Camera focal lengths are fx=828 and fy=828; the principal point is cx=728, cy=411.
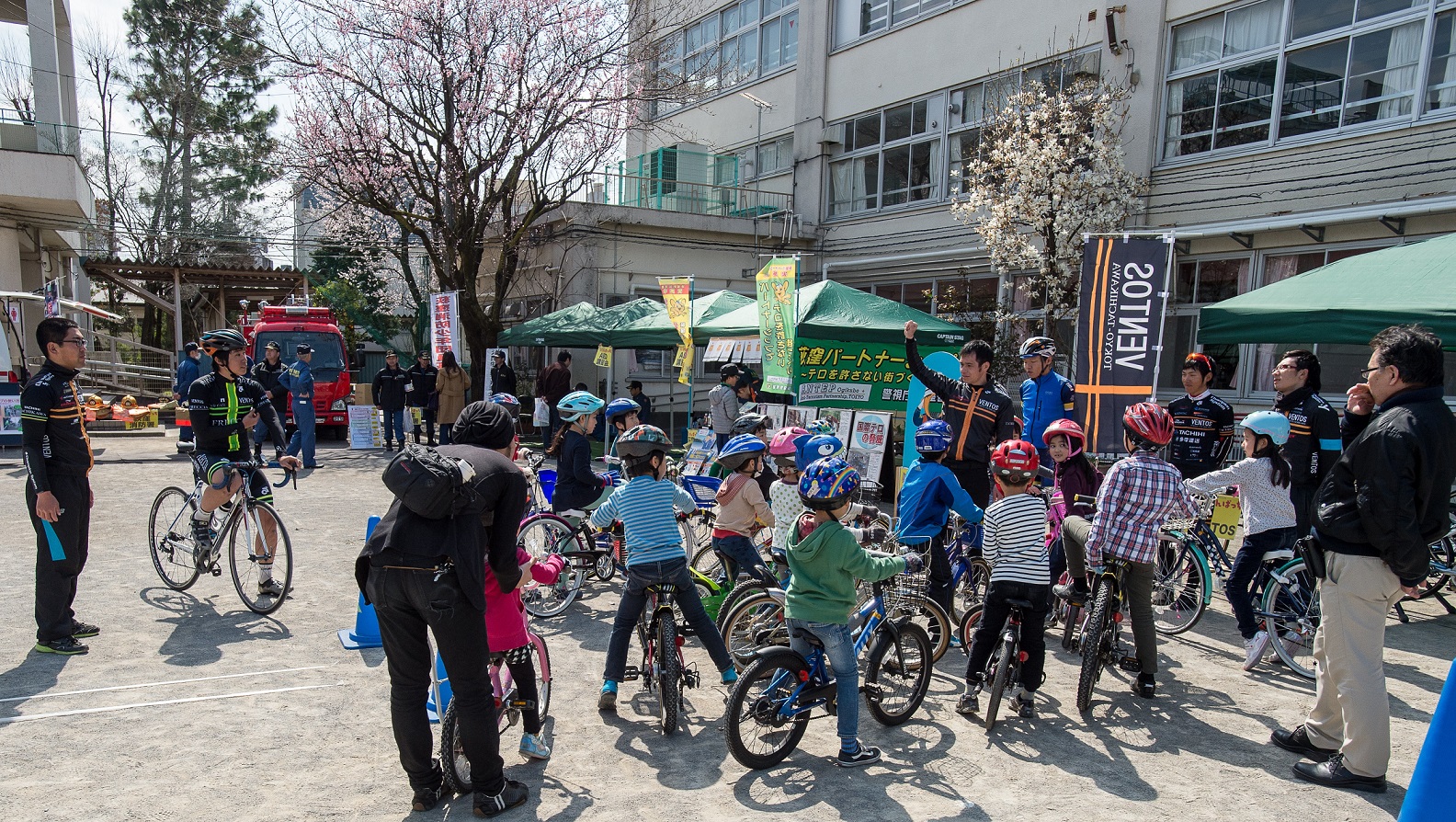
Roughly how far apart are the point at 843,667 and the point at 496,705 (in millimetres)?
1601

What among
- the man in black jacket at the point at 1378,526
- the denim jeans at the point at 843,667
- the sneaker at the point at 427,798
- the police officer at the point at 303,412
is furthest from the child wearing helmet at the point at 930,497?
the police officer at the point at 303,412

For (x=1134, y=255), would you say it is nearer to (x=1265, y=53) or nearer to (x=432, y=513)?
(x=432, y=513)

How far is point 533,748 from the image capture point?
155 inches

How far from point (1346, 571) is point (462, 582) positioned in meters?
3.94

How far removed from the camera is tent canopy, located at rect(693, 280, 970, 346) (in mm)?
10188

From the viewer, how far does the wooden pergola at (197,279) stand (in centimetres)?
2034

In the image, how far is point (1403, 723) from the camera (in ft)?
15.0

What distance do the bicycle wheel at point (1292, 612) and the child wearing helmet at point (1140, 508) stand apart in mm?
1103

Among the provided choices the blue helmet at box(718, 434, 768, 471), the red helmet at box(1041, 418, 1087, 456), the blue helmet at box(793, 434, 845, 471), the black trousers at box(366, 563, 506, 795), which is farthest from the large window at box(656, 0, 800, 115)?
the black trousers at box(366, 563, 506, 795)

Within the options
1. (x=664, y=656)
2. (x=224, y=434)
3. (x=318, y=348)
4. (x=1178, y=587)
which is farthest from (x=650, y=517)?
(x=318, y=348)

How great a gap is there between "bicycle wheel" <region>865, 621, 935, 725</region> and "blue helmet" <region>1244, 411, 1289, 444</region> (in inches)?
122

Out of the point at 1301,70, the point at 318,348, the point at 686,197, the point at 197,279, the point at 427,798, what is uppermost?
the point at 1301,70

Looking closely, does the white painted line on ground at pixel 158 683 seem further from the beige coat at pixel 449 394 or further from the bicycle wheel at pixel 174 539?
the beige coat at pixel 449 394

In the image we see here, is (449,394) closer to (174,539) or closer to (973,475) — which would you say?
(174,539)
